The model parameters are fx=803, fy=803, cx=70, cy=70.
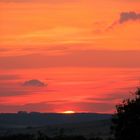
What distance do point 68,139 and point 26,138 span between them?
624 inches

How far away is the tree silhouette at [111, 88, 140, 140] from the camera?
67.2 meters

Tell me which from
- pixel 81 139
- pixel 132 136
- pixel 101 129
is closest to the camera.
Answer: pixel 132 136

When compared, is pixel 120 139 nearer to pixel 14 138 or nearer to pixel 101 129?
pixel 14 138

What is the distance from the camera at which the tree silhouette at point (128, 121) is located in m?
67.2

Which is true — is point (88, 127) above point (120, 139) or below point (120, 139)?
above

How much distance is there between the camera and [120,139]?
229 feet

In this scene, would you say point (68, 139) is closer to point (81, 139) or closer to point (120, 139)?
point (81, 139)

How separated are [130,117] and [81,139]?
116ft

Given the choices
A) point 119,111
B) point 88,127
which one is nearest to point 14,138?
point 119,111

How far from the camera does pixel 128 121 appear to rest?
68.1 metres

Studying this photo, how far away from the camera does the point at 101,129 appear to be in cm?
17450

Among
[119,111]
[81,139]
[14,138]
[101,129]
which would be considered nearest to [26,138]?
[14,138]

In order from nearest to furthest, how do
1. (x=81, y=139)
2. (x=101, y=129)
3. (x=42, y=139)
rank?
(x=42, y=139) → (x=81, y=139) → (x=101, y=129)

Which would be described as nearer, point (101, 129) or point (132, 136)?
Result: point (132, 136)
